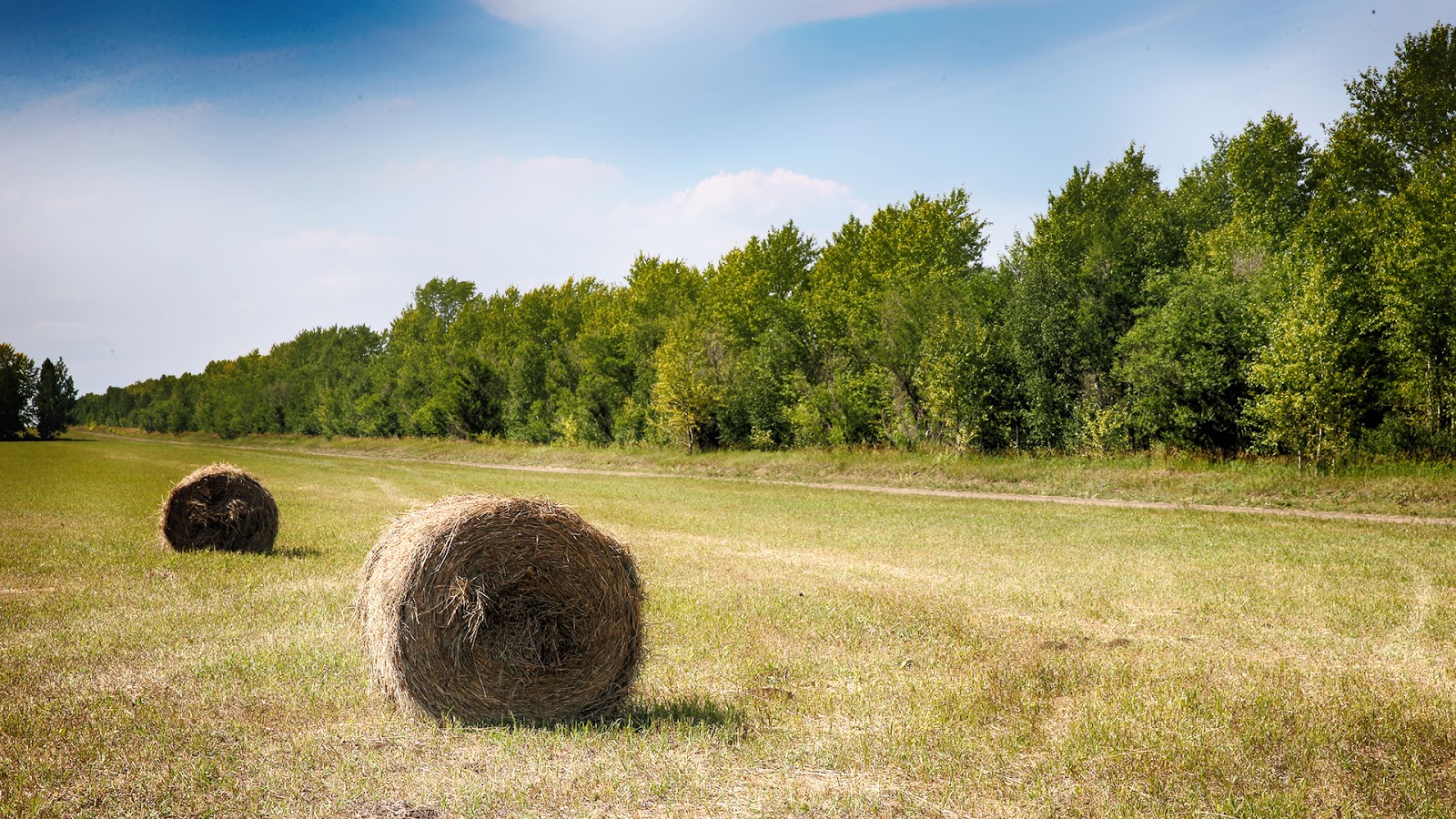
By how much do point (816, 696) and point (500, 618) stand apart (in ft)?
10.2

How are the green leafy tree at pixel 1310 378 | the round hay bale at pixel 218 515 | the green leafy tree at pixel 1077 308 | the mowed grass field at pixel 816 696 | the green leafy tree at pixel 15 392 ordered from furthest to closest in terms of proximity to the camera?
the green leafy tree at pixel 15 392 → the green leafy tree at pixel 1077 308 → the green leafy tree at pixel 1310 378 → the round hay bale at pixel 218 515 → the mowed grass field at pixel 816 696

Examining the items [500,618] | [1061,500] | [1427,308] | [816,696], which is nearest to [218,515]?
[500,618]

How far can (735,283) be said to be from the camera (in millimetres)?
58000

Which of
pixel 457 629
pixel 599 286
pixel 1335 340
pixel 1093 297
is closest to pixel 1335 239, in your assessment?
pixel 1335 340

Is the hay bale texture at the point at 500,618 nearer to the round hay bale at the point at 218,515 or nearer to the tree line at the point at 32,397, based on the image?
the round hay bale at the point at 218,515

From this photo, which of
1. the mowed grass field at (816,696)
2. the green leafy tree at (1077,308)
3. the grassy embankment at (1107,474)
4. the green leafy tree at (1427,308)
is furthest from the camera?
the green leafy tree at (1077,308)

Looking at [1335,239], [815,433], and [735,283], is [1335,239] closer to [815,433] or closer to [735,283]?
[815,433]

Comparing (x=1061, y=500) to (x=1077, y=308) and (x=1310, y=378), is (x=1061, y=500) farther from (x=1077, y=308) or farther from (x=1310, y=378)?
(x=1077, y=308)

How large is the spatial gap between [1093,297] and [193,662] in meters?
41.3

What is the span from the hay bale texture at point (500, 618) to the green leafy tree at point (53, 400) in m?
151

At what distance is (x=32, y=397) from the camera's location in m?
122

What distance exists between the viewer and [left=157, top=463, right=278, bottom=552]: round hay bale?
55.2 ft

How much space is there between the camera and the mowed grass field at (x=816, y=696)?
19.4 ft

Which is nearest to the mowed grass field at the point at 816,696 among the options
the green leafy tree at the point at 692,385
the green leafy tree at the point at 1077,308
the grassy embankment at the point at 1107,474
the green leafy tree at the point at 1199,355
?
the grassy embankment at the point at 1107,474
